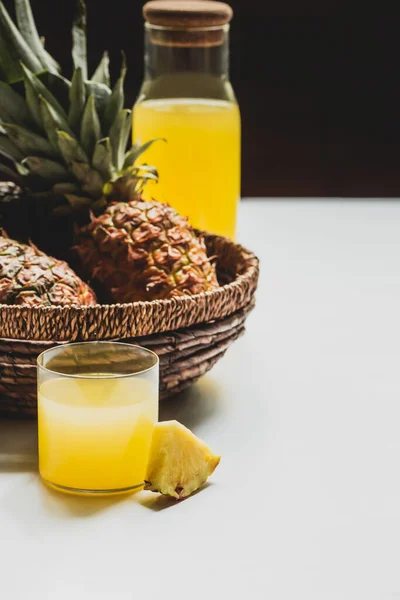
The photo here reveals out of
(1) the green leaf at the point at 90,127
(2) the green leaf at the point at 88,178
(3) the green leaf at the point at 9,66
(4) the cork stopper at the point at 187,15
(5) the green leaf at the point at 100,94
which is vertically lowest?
(2) the green leaf at the point at 88,178

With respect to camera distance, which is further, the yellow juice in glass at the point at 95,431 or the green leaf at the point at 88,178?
the green leaf at the point at 88,178

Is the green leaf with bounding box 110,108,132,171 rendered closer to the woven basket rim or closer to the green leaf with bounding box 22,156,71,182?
the green leaf with bounding box 22,156,71,182

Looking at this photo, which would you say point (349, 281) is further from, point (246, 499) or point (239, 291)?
point (246, 499)

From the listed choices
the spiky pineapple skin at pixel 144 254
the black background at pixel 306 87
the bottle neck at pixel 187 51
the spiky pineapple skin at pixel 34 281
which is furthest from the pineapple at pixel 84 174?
the black background at pixel 306 87

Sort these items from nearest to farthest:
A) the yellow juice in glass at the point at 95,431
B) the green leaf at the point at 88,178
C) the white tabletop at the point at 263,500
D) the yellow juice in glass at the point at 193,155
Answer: the white tabletop at the point at 263,500
the yellow juice in glass at the point at 95,431
the green leaf at the point at 88,178
the yellow juice in glass at the point at 193,155

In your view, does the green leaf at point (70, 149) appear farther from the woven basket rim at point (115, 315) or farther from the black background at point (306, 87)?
the black background at point (306, 87)

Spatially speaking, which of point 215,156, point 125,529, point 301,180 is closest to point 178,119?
point 215,156
